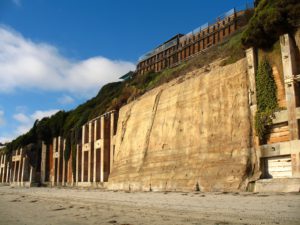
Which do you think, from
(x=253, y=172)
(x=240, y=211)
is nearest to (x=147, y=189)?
(x=253, y=172)

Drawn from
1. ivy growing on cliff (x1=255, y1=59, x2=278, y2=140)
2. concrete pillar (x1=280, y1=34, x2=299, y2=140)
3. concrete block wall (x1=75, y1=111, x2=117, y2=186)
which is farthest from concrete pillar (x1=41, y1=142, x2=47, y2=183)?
concrete pillar (x1=280, y1=34, x2=299, y2=140)

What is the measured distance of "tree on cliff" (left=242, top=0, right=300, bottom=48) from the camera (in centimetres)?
1919

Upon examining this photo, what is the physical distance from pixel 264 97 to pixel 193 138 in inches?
252

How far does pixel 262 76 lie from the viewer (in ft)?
64.8

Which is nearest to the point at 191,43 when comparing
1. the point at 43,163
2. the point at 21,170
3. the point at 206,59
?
the point at 206,59

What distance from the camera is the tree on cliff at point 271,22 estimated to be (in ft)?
63.0

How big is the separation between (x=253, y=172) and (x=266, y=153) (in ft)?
4.20

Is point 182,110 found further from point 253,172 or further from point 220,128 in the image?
point 253,172

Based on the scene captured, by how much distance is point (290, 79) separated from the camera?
1792 centimetres

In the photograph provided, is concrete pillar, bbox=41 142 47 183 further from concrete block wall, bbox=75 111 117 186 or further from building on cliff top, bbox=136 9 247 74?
building on cliff top, bbox=136 9 247 74

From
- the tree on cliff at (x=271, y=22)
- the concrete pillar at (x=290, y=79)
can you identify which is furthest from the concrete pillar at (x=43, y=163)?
the concrete pillar at (x=290, y=79)

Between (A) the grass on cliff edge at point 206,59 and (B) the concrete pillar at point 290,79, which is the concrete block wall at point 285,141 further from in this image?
(A) the grass on cliff edge at point 206,59

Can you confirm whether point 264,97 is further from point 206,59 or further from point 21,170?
point 21,170

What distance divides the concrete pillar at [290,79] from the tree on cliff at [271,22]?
2.53 feet
